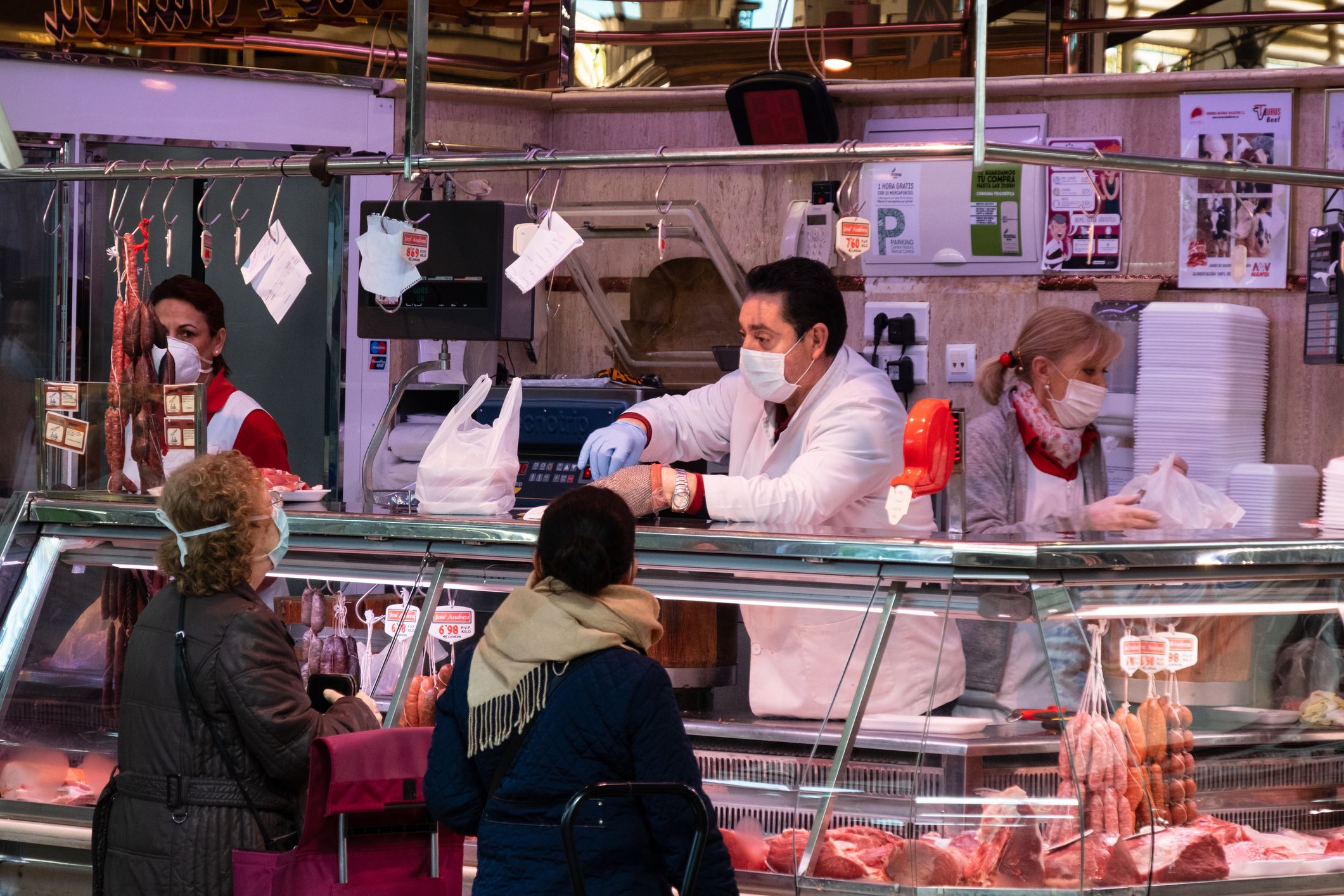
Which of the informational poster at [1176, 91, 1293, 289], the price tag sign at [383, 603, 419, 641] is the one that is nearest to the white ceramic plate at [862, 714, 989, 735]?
the price tag sign at [383, 603, 419, 641]

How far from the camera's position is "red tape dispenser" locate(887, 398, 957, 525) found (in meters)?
2.84

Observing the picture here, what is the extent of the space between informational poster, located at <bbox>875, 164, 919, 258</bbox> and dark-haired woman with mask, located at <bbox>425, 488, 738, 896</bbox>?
12.8 feet

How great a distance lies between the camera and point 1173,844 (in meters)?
2.51

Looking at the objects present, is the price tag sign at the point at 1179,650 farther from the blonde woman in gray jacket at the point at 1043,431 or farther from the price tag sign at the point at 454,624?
the price tag sign at the point at 454,624

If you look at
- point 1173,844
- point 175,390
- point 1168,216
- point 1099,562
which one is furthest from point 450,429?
point 1168,216

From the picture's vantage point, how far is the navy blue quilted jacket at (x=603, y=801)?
2.17 meters

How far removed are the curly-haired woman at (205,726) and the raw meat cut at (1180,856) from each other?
150 centimetres

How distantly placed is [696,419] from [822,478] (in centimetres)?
77

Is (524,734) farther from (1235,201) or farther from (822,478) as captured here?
(1235,201)

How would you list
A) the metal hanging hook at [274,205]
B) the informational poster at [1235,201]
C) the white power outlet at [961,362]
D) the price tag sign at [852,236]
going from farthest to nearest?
the white power outlet at [961,362], the informational poster at [1235,201], the metal hanging hook at [274,205], the price tag sign at [852,236]

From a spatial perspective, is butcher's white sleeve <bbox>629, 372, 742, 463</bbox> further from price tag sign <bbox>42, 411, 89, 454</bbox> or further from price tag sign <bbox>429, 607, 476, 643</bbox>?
price tag sign <bbox>42, 411, 89, 454</bbox>

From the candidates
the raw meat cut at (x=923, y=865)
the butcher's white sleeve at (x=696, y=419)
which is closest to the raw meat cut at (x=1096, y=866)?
the raw meat cut at (x=923, y=865)

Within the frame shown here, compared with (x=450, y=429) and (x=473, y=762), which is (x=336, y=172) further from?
(x=473, y=762)

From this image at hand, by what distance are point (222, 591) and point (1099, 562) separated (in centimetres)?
166
